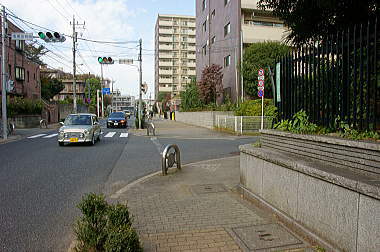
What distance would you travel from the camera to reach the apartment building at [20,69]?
99.5ft

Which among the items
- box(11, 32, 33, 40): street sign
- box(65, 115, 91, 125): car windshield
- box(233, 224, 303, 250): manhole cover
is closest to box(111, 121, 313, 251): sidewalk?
box(233, 224, 303, 250): manhole cover

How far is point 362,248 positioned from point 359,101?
5.64 ft

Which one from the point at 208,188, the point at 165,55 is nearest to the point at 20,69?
the point at 208,188

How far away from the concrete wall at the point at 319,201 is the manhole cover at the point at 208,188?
111 cm

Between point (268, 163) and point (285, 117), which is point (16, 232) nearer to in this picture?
point (268, 163)

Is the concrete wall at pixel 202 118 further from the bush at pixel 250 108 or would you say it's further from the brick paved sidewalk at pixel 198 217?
the brick paved sidewalk at pixel 198 217

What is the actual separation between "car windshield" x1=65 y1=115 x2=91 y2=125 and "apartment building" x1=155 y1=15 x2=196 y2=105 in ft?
216

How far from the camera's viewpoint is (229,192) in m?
5.67

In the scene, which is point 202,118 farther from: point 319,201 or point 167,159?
point 319,201

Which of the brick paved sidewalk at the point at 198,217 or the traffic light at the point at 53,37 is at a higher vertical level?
the traffic light at the point at 53,37

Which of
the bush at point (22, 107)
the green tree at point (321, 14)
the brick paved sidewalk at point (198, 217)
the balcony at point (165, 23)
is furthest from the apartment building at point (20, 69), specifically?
the balcony at point (165, 23)

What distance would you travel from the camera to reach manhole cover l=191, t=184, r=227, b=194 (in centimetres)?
579

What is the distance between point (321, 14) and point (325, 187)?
3150 mm

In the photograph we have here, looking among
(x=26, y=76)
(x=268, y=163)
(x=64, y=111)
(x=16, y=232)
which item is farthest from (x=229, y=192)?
(x=64, y=111)
